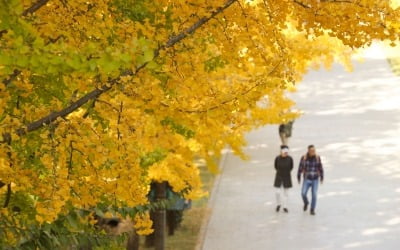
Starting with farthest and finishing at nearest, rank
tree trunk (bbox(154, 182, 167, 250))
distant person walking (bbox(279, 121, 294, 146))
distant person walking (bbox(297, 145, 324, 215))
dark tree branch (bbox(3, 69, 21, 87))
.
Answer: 1. distant person walking (bbox(279, 121, 294, 146))
2. distant person walking (bbox(297, 145, 324, 215))
3. tree trunk (bbox(154, 182, 167, 250))
4. dark tree branch (bbox(3, 69, 21, 87))

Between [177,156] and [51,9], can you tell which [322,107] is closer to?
[177,156]

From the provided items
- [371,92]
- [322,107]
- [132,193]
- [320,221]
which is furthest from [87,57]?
[371,92]

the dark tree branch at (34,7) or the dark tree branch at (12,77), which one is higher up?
the dark tree branch at (34,7)

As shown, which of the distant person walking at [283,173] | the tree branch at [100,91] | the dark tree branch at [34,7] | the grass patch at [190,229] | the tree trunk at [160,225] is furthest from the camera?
the distant person walking at [283,173]

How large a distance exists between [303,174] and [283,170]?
408 mm

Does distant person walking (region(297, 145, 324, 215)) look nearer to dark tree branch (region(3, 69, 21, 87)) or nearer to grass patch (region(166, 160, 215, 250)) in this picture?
grass patch (region(166, 160, 215, 250))

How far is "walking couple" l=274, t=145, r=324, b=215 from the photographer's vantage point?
1667cm

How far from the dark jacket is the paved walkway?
56 centimetres

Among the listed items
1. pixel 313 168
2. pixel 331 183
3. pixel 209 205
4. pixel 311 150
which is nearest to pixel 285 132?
pixel 331 183

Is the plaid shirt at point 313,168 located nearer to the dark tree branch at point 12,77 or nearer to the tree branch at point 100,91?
the dark tree branch at point 12,77

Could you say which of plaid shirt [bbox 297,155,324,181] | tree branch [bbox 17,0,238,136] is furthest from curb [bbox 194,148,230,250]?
tree branch [bbox 17,0,238,136]

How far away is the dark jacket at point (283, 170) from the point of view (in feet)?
55.9

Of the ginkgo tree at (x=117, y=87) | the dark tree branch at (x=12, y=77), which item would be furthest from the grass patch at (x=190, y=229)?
the dark tree branch at (x=12, y=77)

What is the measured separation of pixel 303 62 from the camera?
13.5 meters
